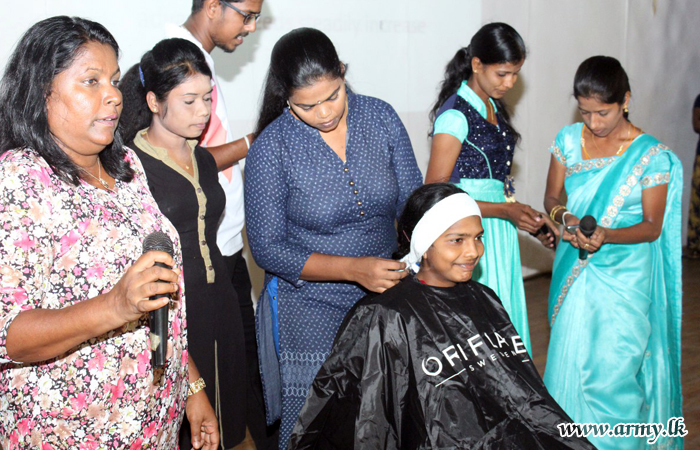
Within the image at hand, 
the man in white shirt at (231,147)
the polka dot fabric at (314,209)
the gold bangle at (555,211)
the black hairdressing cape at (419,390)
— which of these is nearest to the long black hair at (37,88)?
the polka dot fabric at (314,209)

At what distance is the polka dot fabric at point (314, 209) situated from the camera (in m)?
2.03

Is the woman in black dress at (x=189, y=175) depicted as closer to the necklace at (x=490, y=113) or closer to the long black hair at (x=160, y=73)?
the long black hair at (x=160, y=73)

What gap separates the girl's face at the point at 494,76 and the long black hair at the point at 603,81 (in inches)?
10.2

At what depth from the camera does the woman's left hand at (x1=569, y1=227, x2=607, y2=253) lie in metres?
2.61

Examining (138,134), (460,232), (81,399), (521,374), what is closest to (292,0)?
(138,134)

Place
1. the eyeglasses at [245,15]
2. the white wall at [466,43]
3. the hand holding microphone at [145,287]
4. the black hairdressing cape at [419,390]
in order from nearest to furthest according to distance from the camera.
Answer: the hand holding microphone at [145,287] < the black hairdressing cape at [419,390] < the eyeglasses at [245,15] < the white wall at [466,43]

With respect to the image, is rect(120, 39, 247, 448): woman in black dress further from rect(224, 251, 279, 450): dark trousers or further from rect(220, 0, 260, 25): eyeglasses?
rect(224, 251, 279, 450): dark trousers

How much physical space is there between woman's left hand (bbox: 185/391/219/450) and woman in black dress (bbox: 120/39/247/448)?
1.24ft

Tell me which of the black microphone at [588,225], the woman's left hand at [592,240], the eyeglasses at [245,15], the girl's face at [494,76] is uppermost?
the eyeglasses at [245,15]

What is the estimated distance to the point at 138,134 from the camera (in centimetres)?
210

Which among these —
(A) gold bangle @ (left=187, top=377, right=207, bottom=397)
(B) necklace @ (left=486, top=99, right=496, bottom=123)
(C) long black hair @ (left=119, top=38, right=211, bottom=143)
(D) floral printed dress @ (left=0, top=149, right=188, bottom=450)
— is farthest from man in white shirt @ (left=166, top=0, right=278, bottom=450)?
(D) floral printed dress @ (left=0, top=149, right=188, bottom=450)

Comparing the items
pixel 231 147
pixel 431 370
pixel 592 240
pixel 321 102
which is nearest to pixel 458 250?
pixel 431 370

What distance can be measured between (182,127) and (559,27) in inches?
175

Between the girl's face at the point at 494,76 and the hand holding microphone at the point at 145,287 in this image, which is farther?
the girl's face at the point at 494,76
